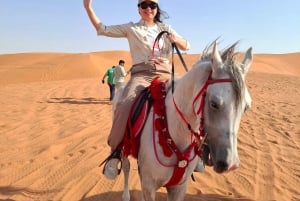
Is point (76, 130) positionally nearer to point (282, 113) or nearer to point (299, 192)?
point (299, 192)

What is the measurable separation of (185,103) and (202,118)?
0.38m

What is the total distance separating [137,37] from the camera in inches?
157

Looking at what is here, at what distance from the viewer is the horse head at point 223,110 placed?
95.3 inches

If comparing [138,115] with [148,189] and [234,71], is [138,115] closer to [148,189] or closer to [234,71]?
[148,189]

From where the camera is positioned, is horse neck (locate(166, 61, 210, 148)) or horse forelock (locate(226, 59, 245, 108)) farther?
horse neck (locate(166, 61, 210, 148))

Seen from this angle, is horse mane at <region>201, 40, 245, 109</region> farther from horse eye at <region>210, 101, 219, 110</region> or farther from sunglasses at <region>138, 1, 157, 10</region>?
sunglasses at <region>138, 1, 157, 10</region>

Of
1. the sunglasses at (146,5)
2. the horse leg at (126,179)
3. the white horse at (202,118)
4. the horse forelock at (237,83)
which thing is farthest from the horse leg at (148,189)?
the sunglasses at (146,5)

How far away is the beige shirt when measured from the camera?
3.99m

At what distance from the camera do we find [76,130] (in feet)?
31.9

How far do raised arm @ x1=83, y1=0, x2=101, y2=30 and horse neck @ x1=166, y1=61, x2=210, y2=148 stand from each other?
121cm

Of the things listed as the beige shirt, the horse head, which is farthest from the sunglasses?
the horse head

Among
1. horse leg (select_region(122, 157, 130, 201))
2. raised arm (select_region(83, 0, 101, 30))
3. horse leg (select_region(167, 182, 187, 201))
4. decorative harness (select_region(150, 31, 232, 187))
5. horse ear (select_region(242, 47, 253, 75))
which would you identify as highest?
raised arm (select_region(83, 0, 101, 30))

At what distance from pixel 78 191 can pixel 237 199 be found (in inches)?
97.5

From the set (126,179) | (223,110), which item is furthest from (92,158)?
(223,110)
